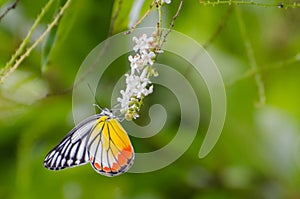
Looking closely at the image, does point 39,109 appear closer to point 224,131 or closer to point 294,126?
point 224,131

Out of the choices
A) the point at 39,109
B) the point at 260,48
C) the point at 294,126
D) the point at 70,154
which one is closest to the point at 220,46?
the point at 260,48

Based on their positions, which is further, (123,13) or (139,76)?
(123,13)

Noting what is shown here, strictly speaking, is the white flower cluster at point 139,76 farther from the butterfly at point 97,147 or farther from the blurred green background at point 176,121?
the blurred green background at point 176,121

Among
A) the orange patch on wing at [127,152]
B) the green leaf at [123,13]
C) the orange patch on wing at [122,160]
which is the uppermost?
the green leaf at [123,13]

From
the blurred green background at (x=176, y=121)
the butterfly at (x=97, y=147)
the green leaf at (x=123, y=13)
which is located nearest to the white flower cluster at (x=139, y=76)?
the butterfly at (x=97, y=147)

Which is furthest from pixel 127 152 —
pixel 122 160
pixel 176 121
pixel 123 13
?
pixel 176 121

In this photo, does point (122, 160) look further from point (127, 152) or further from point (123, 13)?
point (123, 13)

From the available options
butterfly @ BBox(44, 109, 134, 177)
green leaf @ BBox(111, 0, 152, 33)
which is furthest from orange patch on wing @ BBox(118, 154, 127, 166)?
green leaf @ BBox(111, 0, 152, 33)
